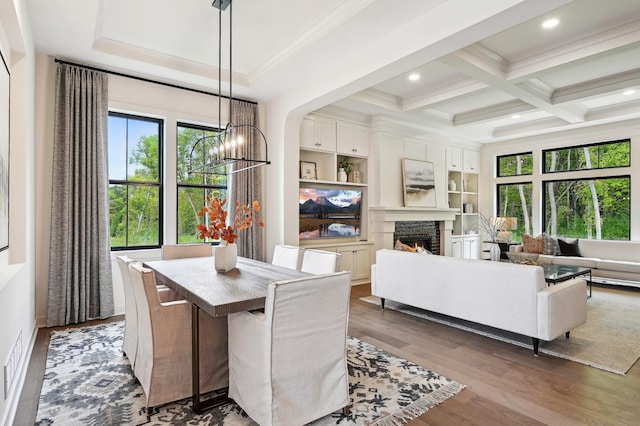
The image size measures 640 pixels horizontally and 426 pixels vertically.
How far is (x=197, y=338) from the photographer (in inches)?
86.7

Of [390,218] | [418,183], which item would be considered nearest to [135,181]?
[390,218]

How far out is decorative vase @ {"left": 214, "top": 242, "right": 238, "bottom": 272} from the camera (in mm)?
2938

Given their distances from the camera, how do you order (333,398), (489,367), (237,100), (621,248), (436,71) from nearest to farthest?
(333,398)
(489,367)
(436,71)
(237,100)
(621,248)

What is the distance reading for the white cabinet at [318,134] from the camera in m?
5.47

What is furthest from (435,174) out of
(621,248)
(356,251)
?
(621,248)

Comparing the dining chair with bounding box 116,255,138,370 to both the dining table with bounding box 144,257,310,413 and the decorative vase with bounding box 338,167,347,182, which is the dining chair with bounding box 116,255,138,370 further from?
the decorative vase with bounding box 338,167,347,182

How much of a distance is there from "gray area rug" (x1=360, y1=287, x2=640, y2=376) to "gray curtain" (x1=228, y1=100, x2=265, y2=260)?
1.77 metres

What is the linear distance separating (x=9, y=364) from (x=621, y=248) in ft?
25.4

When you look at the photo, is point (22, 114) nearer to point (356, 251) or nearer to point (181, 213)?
point (181, 213)

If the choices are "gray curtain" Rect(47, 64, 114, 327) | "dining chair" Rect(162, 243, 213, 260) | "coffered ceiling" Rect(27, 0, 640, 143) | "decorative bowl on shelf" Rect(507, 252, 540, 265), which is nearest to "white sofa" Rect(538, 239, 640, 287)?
"decorative bowl on shelf" Rect(507, 252, 540, 265)

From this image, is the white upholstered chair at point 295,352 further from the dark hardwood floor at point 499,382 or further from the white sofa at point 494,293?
the white sofa at point 494,293

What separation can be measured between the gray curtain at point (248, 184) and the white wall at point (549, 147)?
536cm

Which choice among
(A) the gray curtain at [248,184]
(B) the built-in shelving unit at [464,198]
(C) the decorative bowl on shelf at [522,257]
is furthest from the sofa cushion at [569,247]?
(A) the gray curtain at [248,184]

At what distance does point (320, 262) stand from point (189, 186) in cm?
246
